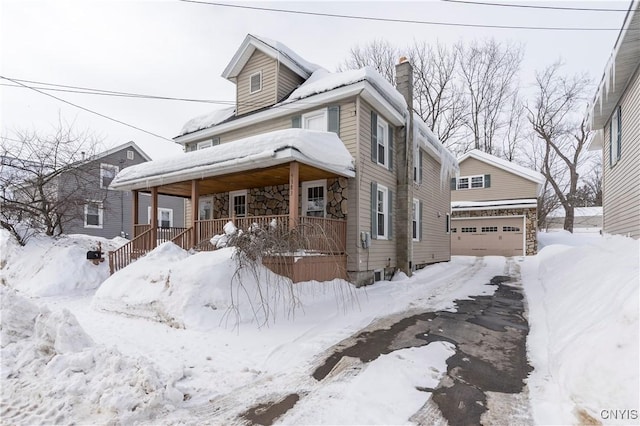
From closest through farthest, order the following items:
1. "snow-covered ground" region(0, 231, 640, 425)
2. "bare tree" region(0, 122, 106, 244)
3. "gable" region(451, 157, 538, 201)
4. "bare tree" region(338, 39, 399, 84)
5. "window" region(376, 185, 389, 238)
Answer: "snow-covered ground" region(0, 231, 640, 425) < "window" region(376, 185, 389, 238) < "bare tree" region(0, 122, 106, 244) < "gable" region(451, 157, 538, 201) < "bare tree" region(338, 39, 399, 84)

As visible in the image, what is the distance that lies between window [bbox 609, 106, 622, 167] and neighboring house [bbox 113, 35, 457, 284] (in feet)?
18.0

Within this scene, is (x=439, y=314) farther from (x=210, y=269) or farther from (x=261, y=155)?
(x=261, y=155)

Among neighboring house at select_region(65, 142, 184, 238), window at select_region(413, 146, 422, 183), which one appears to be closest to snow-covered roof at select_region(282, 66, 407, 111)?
window at select_region(413, 146, 422, 183)

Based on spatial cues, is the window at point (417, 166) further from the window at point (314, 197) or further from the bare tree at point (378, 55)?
the bare tree at point (378, 55)

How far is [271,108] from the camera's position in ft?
35.0

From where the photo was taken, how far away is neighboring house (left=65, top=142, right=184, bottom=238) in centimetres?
1786

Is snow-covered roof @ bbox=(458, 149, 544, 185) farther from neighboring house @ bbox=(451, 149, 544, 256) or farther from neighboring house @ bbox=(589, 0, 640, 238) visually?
neighboring house @ bbox=(589, 0, 640, 238)

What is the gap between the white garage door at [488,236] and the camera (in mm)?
18500

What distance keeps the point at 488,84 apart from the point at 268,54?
73.2 ft

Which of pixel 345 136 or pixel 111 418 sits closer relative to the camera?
pixel 111 418

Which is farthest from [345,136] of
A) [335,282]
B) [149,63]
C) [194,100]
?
[149,63]

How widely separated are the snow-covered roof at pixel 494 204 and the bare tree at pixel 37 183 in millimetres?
19171

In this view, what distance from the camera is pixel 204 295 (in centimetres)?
595

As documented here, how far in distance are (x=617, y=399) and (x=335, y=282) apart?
568 cm
